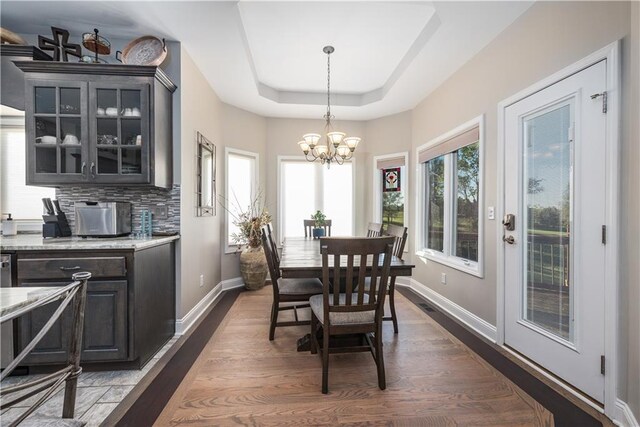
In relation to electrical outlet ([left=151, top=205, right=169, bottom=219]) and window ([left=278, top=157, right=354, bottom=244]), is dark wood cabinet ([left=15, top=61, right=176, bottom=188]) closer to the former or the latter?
electrical outlet ([left=151, top=205, right=169, bottom=219])

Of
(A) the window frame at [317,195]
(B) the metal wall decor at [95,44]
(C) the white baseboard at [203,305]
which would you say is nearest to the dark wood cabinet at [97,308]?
(C) the white baseboard at [203,305]

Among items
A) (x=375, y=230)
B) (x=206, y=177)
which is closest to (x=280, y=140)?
(x=206, y=177)

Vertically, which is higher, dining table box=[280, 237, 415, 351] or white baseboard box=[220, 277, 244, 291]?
dining table box=[280, 237, 415, 351]

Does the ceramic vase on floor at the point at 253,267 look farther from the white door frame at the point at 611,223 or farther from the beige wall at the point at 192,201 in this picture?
the white door frame at the point at 611,223

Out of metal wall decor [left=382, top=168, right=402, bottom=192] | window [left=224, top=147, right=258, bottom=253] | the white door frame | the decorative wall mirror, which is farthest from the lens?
metal wall decor [left=382, top=168, right=402, bottom=192]

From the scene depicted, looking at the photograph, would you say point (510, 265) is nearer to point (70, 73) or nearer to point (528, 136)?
point (528, 136)

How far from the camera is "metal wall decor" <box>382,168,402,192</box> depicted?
4602 mm

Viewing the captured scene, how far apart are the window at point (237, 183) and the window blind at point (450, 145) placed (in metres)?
2.59

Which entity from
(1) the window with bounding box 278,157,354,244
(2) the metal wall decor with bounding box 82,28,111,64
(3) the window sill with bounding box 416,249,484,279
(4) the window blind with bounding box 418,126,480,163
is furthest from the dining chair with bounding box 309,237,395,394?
(1) the window with bounding box 278,157,354,244

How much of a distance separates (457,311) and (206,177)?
3346 mm

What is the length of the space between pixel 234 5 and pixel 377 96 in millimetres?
2434

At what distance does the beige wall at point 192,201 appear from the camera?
281 centimetres

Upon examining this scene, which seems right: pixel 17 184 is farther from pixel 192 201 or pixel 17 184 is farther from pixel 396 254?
pixel 396 254

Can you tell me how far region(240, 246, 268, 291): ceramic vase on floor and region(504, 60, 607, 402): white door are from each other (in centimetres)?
301
